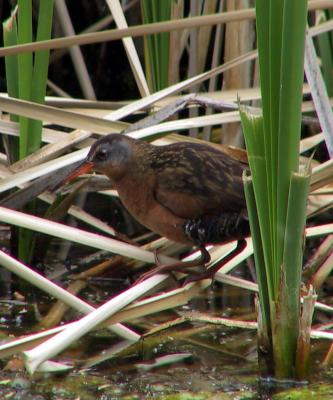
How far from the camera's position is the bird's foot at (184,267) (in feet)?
11.4

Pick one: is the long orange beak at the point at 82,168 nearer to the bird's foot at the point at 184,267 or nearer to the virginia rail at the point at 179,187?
the virginia rail at the point at 179,187

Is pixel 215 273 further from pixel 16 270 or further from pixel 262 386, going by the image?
pixel 16 270

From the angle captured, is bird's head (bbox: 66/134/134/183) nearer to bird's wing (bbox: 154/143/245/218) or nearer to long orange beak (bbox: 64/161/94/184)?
long orange beak (bbox: 64/161/94/184)

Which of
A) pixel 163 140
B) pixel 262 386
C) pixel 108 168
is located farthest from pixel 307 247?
pixel 262 386

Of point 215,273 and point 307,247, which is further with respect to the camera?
point 307,247

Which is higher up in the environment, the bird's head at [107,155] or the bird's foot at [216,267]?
the bird's head at [107,155]

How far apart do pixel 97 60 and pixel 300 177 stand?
11.2 ft

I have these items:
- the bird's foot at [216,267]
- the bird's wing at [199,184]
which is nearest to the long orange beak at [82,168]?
the bird's wing at [199,184]

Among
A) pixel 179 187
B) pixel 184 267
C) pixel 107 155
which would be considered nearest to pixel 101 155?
pixel 107 155

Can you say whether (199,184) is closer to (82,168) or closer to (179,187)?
Result: (179,187)

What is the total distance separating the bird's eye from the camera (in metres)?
3.78

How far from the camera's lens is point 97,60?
585 cm

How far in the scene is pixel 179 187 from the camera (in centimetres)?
364

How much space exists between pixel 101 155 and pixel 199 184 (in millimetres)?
464
